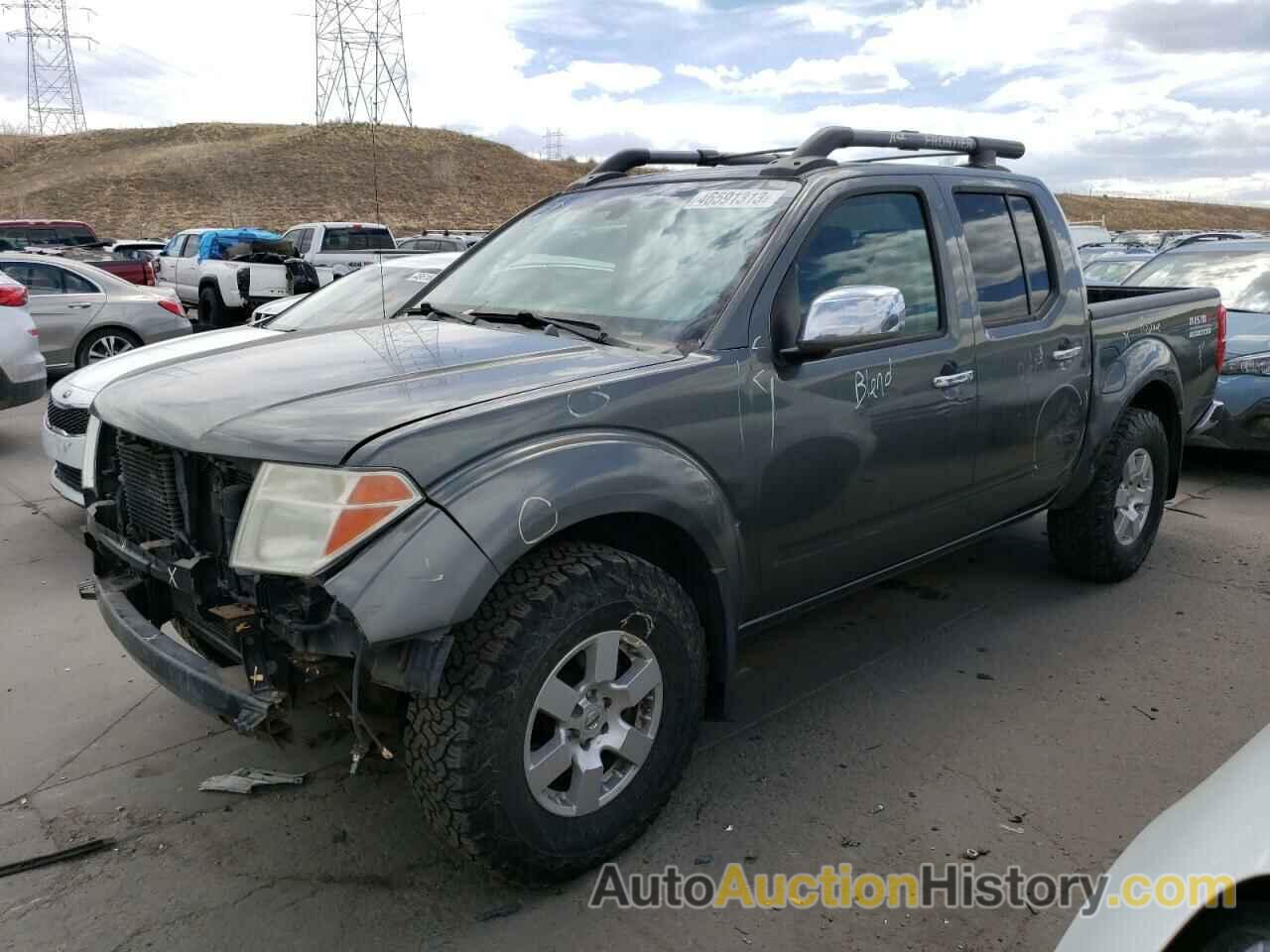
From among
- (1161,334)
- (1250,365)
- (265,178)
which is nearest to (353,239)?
(1250,365)

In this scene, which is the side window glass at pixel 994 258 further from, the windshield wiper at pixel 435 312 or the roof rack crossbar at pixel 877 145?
the windshield wiper at pixel 435 312

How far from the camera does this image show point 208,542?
2.74m

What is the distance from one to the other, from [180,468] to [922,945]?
2.30 meters

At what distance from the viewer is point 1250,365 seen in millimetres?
7355

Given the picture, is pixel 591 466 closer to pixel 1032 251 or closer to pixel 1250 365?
pixel 1032 251

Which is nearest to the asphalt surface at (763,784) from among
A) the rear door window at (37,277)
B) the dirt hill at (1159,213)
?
the rear door window at (37,277)

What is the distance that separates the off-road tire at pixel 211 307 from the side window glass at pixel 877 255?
49.4 ft

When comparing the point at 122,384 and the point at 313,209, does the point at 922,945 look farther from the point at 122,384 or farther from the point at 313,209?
the point at 313,209

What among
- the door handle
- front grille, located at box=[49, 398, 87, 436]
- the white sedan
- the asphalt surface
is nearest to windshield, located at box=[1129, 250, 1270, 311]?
the asphalt surface

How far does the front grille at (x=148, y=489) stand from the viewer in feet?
9.10

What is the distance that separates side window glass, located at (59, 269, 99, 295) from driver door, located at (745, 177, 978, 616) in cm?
1012

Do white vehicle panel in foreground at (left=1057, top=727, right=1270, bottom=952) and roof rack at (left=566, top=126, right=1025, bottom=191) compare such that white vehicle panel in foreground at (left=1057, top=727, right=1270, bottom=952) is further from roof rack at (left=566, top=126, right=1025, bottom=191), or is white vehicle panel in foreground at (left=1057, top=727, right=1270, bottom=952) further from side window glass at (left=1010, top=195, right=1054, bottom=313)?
side window glass at (left=1010, top=195, right=1054, bottom=313)

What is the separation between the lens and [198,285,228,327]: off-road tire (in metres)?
16.8

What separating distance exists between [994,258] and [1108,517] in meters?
1.55
